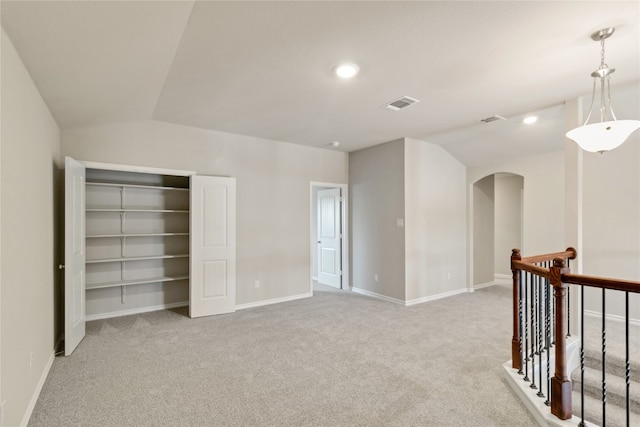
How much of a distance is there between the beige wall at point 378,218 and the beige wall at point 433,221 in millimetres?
153

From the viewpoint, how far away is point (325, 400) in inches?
97.5

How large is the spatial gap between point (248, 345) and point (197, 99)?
9.06ft

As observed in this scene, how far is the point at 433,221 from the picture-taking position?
5.70m

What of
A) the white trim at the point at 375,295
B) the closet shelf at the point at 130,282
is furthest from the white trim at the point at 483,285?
the closet shelf at the point at 130,282

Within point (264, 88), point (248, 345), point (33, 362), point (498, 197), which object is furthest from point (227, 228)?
point (498, 197)

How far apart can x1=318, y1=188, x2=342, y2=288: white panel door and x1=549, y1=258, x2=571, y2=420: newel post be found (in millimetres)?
4405

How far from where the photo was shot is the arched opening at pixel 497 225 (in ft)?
21.2

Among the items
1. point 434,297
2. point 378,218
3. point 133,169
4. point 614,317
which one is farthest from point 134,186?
point 614,317

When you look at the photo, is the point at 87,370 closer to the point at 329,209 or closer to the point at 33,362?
Result: the point at 33,362

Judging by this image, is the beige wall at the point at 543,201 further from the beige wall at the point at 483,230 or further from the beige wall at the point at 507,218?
the beige wall at the point at 507,218

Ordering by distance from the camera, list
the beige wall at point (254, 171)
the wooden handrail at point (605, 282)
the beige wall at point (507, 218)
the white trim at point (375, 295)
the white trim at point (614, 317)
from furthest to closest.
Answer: the beige wall at point (507, 218), the white trim at point (375, 295), the beige wall at point (254, 171), the white trim at point (614, 317), the wooden handrail at point (605, 282)

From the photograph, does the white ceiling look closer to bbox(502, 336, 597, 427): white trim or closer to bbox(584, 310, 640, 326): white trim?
bbox(502, 336, 597, 427): white trim

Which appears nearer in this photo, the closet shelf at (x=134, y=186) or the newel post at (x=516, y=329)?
the newel post at (x=516, y=329)

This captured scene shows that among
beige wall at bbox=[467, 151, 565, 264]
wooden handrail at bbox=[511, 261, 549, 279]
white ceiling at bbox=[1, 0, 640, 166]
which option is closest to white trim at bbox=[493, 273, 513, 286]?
beige wall at bbox=[467, 151, 565, 264]
